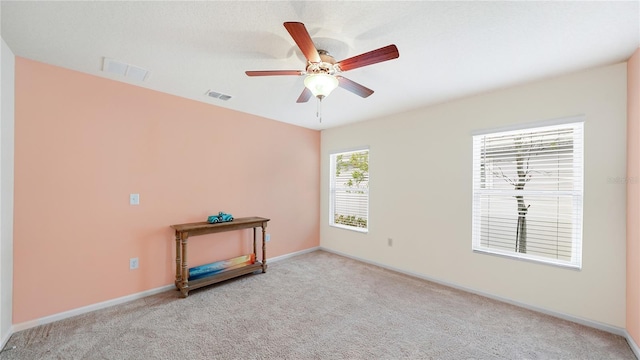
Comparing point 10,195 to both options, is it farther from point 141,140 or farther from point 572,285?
point 572,285

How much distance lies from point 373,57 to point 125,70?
7.98ft

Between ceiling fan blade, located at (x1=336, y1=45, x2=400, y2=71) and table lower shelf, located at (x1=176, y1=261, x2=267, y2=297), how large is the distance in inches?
113

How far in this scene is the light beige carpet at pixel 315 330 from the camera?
1.97 metres

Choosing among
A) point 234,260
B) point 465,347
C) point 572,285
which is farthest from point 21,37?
point 572,285

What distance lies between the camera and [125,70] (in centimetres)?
244

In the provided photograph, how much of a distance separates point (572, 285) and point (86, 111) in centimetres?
517

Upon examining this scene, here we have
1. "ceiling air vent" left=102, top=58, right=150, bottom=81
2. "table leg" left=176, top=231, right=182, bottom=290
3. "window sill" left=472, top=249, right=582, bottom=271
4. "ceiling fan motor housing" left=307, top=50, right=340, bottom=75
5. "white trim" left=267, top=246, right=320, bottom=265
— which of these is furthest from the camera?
"white trim" left=267, top=246, right=320, bottom=265

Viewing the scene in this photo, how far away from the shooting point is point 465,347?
2.04m

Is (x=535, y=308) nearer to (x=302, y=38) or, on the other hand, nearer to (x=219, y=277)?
(x=302, y=38)

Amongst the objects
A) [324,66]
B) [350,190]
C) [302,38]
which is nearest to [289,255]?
[350,190]

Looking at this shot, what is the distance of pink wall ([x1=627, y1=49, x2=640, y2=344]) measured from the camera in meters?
1.99

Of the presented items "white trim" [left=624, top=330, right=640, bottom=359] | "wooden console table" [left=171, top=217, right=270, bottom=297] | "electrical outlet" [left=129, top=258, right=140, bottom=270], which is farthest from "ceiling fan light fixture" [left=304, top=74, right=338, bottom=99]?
"white trim" [left=624, top=330, right=640, bottom=359]

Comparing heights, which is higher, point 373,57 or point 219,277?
point 373,57

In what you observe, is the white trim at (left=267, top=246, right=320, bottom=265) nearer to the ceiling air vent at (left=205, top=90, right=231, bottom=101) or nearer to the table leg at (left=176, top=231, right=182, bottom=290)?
the table leg at (left=176, top=231, right=182, bottom=290)
